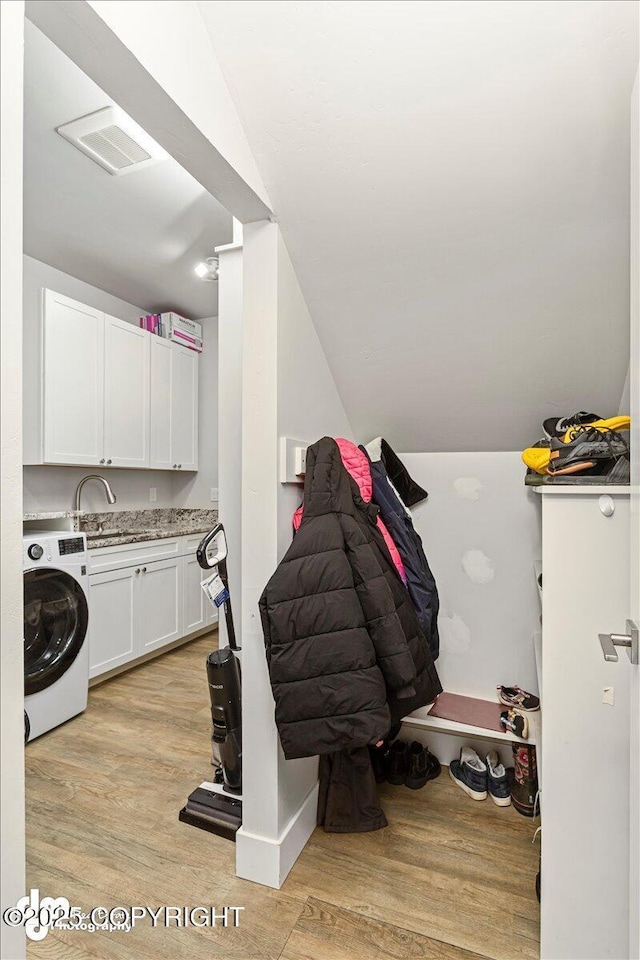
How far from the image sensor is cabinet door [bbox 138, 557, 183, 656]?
306 centimetres

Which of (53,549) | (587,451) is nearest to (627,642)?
(587,451)

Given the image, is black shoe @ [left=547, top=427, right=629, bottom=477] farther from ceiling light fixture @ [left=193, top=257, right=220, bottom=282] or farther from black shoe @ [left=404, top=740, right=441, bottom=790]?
ceiling light fixture @ [left=193, top=257, right=220, bottom=282]

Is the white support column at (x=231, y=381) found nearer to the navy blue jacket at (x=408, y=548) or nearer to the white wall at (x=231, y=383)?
the white wall at (x=231, y=383)

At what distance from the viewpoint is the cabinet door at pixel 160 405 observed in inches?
139

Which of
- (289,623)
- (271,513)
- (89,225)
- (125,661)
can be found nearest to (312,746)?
(289,623)

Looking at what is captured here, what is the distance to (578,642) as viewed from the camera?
3.74ft

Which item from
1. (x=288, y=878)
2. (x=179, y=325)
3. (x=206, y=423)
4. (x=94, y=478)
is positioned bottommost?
(x=288, y=878)

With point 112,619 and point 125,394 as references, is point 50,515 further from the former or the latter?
point 125,394

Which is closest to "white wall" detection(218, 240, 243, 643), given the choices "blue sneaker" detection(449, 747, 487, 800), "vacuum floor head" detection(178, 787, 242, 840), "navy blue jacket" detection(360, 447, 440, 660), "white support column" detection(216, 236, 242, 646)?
"white support column" detection(216, 236, 242, 646)

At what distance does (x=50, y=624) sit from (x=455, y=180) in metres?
2.54

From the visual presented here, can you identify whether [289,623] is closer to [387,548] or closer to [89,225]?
[387,548]

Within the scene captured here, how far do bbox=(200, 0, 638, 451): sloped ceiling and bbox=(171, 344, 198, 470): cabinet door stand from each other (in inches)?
90.6

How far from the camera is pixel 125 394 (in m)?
3.27

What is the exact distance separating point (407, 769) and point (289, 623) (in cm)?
112
